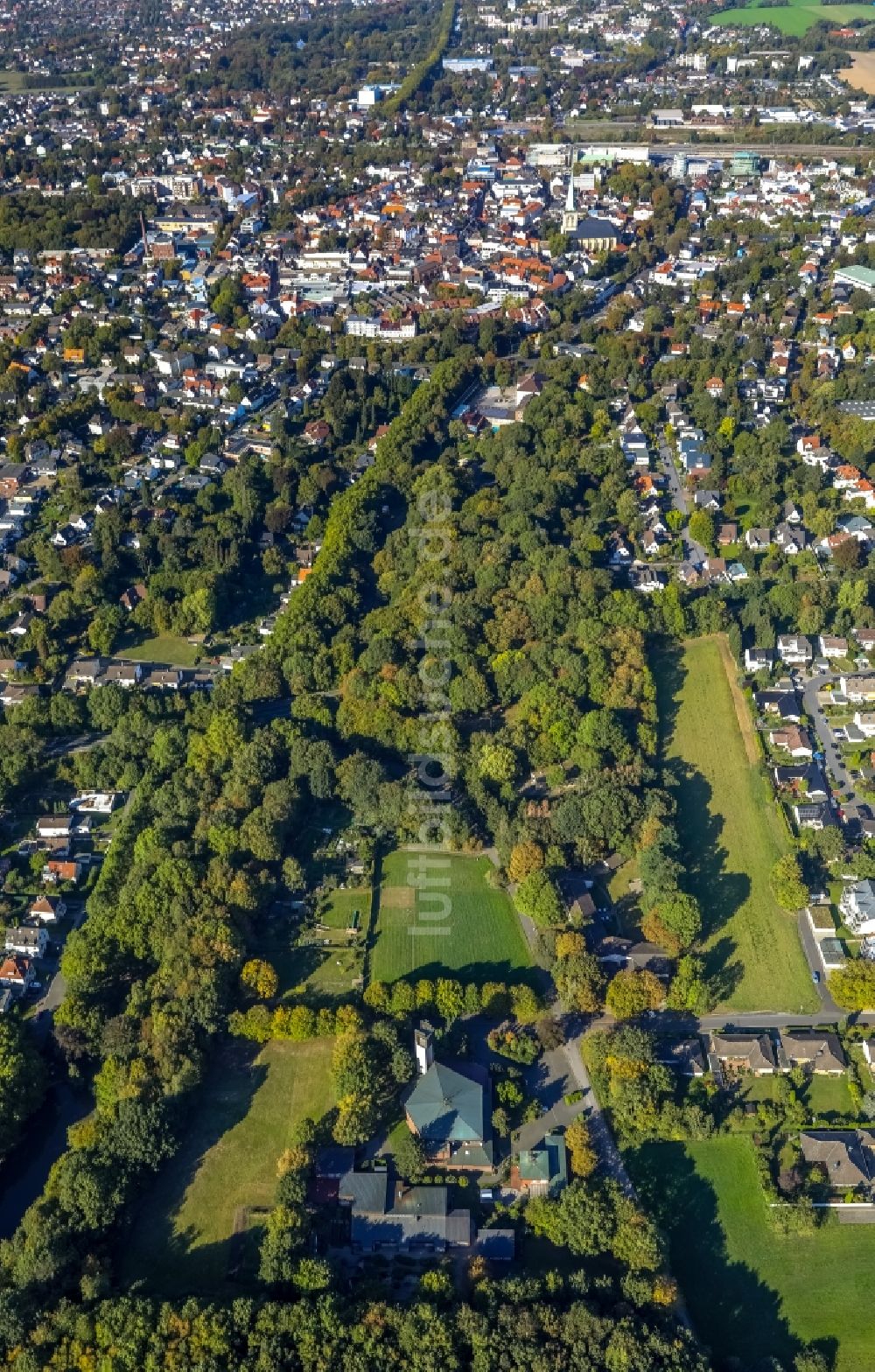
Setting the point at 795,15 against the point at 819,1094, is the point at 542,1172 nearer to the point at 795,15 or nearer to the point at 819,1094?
the point at 819,1094

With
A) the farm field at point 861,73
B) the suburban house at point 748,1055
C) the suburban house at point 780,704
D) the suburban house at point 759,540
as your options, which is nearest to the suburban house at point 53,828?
the suburban house at point 748,1055

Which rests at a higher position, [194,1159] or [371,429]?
[371,429]

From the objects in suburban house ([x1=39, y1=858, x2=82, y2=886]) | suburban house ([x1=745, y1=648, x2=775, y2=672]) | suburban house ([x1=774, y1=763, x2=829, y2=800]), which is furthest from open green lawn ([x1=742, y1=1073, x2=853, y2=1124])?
suburban house ([x1=39, y1=858, x2=82, y2=886])

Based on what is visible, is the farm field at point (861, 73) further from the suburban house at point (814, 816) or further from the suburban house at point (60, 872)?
the suburban house at point (60, 872)

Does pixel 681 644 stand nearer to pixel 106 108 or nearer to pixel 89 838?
pixel 89 838

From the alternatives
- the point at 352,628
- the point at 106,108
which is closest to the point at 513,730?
the point at 352,628

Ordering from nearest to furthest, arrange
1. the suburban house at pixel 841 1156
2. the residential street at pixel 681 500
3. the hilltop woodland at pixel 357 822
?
the hilltop woodland at pixel 357 822 → the suburban house at pixel 841 1156 → the residential street at pixel 681 500

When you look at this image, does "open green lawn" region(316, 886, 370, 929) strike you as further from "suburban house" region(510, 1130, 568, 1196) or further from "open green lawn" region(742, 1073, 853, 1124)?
"open green lawn" region(742, 1073, 853, 1124)
